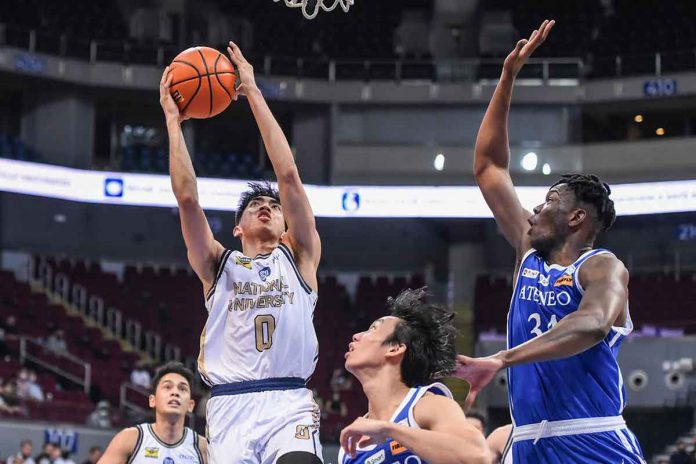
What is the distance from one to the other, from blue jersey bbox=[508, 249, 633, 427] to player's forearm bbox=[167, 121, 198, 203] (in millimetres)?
1936

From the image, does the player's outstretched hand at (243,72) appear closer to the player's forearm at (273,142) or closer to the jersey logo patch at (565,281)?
the player's forearm at (273,142)

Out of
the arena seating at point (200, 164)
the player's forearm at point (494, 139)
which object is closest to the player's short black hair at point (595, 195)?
the player's forearm at point (494, 139)

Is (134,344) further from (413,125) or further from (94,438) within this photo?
(413,125)

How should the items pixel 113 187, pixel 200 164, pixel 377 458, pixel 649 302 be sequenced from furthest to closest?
pixel 200 164
pixel 113 187
pixel 649 302
pixel 377 458

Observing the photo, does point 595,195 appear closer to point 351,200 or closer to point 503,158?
point 503,158

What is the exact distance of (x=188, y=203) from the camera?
5.66 m

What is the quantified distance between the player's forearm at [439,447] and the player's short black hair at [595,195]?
1073mm

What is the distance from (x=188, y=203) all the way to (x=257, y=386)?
99 centimetres

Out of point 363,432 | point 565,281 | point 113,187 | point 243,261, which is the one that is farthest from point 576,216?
point 113,187

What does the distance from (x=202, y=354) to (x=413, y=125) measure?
2141cm

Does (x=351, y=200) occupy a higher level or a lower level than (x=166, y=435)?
higher

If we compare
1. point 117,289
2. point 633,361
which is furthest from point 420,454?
point 117,289

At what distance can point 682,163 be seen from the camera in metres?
24.7

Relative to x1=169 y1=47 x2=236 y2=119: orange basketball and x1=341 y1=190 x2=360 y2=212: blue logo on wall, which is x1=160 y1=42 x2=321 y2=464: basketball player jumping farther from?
x1=341 y1=190 x2=360 y2=212: blue logo on wall
